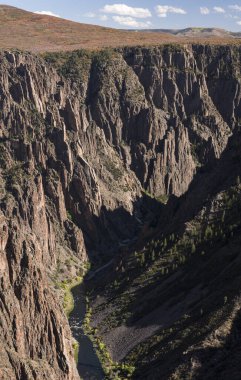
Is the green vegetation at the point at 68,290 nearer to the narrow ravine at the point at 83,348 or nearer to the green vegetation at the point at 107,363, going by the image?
the narrow ravine at the point at 83,348

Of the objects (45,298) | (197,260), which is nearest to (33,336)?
(45,298)

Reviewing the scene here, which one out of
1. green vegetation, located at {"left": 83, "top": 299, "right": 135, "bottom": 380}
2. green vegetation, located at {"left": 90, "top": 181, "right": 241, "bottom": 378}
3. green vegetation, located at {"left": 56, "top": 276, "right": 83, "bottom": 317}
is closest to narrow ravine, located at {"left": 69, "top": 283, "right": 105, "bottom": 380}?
green vegetation, located at {"left": 83, "top": 299, "right": 135, "bottom": 380}

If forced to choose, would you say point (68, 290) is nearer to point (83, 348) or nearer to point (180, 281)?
point (83, 348)

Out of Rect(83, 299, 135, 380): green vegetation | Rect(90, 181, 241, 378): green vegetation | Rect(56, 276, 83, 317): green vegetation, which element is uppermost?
Rect(90, 181, 241, 378): green vegetation

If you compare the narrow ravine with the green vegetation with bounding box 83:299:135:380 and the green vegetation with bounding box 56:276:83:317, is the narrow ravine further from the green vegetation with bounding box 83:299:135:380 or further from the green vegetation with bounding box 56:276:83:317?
the green vegetation with bounding box 56:276:83:317

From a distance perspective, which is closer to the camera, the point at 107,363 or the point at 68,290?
the point at 107,363

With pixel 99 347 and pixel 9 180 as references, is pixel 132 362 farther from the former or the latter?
pixel 9 180

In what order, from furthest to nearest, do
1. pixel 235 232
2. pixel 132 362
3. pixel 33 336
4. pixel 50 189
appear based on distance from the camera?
pixel 50 189
pixel 235 232
pixel 132 362
pixel 33 336


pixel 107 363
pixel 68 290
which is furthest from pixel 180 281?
pixel 68 290
